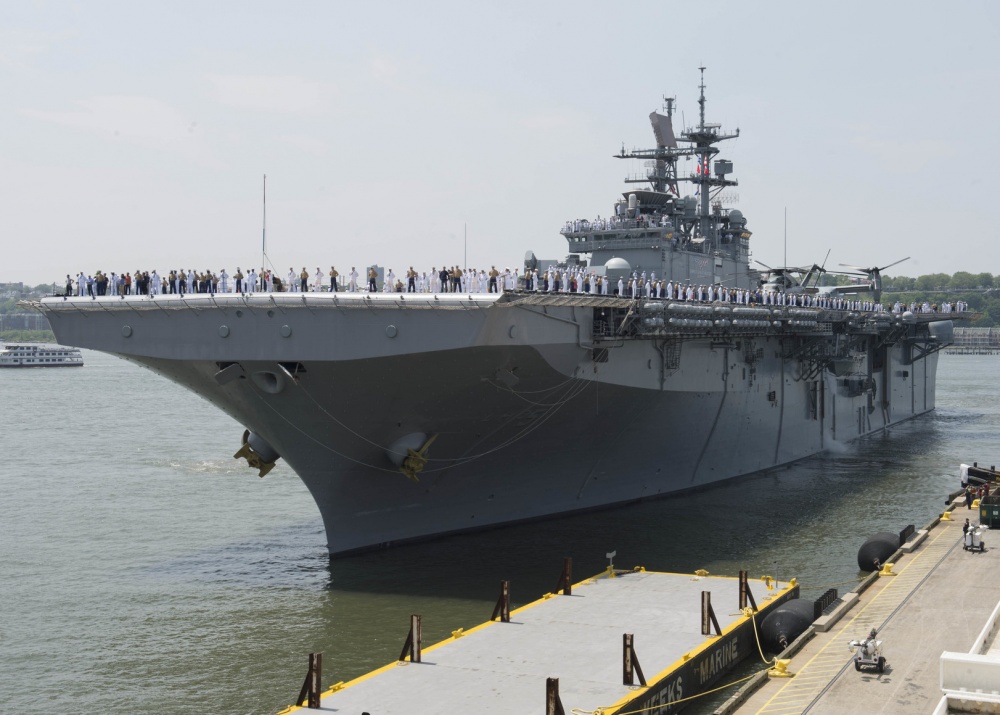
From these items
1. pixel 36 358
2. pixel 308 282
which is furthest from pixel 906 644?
pixel 36 358

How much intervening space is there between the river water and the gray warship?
0.74 meters

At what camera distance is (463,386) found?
17.8 meters

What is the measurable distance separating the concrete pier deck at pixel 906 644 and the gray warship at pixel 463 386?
643 cm

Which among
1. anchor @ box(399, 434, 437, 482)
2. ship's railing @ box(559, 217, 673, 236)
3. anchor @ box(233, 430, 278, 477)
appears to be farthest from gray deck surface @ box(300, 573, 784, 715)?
ship's railing @ box(559, 217, 673, 236)

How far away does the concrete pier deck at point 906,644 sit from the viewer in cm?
1052

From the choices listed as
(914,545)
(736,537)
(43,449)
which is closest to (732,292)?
(736,537)

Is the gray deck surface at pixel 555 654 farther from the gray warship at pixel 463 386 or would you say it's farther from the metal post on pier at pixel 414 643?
the gray warship at pixel 463 386

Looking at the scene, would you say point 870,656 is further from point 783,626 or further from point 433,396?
point 433,396

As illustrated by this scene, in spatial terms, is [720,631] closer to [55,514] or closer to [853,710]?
[853,710]

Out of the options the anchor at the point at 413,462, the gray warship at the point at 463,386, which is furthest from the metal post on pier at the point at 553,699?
the anchor at the point at 413,462

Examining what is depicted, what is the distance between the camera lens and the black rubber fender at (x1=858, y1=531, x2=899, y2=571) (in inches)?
748

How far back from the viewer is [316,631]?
1573 centimetres

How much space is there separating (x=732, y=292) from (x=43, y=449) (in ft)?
83.0

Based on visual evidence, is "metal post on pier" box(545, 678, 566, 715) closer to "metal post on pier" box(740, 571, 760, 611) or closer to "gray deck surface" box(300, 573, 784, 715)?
"gray deck surface" box(300, 573, 784, 715)
